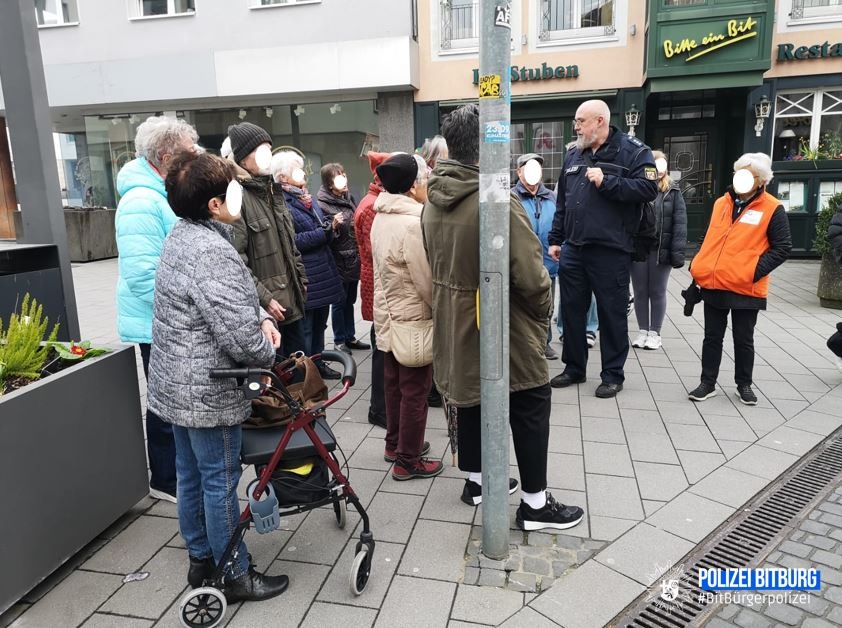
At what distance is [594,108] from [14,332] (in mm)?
3989

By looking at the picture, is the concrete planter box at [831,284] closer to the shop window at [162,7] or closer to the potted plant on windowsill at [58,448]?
the potted plant on windowsill at [58,448]

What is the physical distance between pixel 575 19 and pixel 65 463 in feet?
41.4

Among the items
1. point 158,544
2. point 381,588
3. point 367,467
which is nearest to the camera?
point 381,588

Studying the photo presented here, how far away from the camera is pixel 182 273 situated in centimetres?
229

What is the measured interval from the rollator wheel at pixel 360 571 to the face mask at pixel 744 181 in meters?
3.61

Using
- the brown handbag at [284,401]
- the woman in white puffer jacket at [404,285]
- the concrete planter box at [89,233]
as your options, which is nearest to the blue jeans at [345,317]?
the woman in white puffer jacket at [404,285]

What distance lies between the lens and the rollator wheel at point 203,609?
2.41m

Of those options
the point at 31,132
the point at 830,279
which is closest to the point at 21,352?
the point at 31,132

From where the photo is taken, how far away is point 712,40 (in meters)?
11.2

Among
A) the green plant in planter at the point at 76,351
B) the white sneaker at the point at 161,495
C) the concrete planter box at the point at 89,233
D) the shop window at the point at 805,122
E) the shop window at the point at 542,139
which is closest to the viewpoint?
the green plant in planter at the point at 76,351

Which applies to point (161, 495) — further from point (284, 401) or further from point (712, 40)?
point (712, 40)

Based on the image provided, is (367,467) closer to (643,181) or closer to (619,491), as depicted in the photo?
(619,491)

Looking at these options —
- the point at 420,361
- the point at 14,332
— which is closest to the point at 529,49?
the point at 420,361

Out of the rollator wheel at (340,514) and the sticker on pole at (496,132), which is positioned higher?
the sticker on pole at (496,132)
